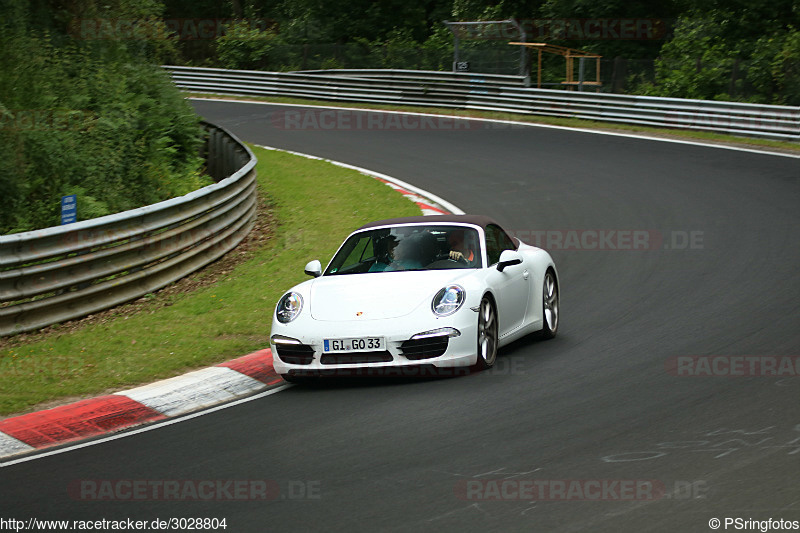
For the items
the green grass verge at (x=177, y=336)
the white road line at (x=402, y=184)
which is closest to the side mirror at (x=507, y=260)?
the green grass verge at (x=177, y=336)

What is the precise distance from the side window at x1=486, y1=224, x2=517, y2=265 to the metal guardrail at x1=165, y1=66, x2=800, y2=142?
1595cm

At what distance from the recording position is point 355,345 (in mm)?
8469

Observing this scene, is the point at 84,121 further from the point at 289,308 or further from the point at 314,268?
the point at 289,308

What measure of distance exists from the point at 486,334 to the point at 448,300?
1.65ft

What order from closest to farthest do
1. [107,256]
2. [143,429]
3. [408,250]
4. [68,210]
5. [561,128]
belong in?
[143,429] → [408,250] → [107,256] → [68,210] → [561,128]

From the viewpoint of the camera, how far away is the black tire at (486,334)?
884cm

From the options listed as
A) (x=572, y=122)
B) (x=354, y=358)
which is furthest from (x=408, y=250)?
(x=572, y=122)

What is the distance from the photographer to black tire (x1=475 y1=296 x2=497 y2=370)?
29.0ft

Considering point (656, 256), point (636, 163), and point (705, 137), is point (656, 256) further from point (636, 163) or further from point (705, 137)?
point (705, 137)

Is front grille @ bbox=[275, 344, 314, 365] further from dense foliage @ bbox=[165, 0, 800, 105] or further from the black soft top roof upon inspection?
dense foliage @ bbox=[165, 0, 800, 105]

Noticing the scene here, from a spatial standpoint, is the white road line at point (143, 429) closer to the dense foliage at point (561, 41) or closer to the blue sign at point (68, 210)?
the blue sign at point (68, 210)

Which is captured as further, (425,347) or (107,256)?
(107,256)

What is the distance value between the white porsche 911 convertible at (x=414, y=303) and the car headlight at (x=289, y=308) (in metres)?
0.01

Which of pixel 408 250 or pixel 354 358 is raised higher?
pixel 408 250
